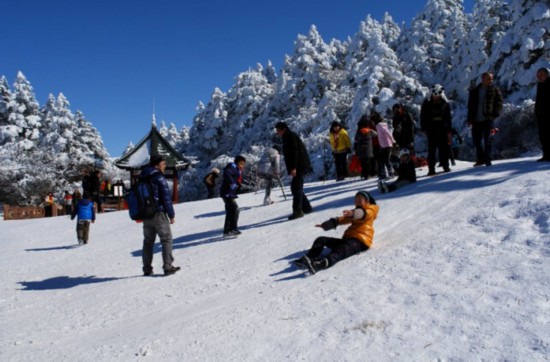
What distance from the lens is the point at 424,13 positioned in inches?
1607

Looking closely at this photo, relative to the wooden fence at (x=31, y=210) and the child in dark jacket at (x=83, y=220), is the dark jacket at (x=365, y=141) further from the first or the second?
the wooden fence at (x=31, y=210)

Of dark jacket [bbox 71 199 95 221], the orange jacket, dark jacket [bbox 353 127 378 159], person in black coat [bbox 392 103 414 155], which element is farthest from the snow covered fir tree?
the orange jacket

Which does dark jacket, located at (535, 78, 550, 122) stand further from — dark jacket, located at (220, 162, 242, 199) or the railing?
the railing

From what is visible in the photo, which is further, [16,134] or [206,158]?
[206,158]

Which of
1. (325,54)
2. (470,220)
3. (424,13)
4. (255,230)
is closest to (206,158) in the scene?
(325,54)

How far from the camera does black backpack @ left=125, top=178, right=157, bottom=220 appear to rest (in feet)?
20.1

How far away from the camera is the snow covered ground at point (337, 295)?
3145 mm

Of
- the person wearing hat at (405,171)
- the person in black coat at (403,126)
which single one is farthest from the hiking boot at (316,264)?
the person in black coat at (403,126)

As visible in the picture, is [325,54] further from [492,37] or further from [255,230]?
[255,230]

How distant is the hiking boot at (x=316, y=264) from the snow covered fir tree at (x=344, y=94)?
1423cm

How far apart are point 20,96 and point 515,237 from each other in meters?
43.4

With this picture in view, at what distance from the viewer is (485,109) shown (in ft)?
27.9

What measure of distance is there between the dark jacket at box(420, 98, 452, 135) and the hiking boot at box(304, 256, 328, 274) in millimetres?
5189

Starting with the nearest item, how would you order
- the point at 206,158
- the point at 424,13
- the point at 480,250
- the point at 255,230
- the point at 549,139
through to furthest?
the point at 480,250 < the point at 549,139 < the point at 255,230 < the point at 424,13 < the point at 206,158
